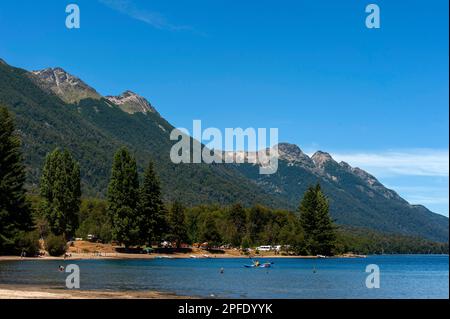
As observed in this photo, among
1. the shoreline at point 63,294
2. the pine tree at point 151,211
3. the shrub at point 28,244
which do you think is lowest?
the shoreline at point 63,294

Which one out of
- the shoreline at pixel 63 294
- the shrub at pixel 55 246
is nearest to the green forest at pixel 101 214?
the shrub at pixel 55 246

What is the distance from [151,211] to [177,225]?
1559 centimetres

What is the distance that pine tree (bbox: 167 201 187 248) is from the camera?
164 meters

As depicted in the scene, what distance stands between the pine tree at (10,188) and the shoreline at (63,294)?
177 feet

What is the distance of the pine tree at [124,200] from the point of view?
456ft

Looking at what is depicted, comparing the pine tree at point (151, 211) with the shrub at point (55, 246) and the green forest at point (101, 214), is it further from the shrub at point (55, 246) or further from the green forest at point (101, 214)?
the shrub at point (55, 246)

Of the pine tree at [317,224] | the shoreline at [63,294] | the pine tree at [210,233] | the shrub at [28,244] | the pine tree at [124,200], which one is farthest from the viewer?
the pine tree at [317,224]

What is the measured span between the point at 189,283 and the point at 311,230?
125042 millimetres

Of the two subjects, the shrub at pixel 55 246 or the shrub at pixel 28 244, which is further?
the shrub at pixel 55 246

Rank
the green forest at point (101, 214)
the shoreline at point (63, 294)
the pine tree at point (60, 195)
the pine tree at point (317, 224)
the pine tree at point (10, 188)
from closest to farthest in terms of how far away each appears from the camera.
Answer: the shoreline at point (63, 294)
the pine tree at point (10, 188)
the green forest at point (101, 214)
the pine tree at point (60, 195)
the pine tree at point (317, 224)

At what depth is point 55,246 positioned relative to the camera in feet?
373

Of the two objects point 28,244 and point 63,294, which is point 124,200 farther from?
point 63,294

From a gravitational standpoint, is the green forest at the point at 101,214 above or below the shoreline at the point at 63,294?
above
